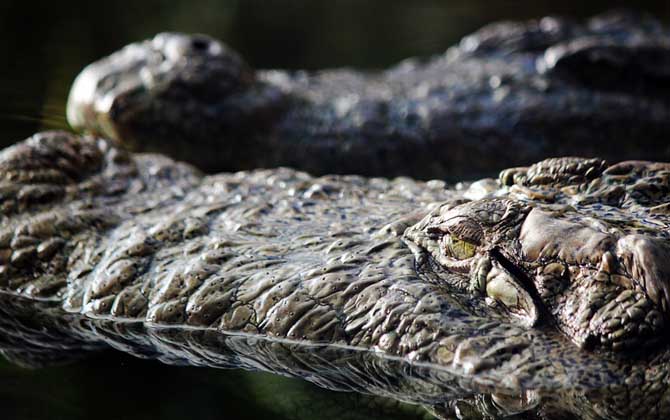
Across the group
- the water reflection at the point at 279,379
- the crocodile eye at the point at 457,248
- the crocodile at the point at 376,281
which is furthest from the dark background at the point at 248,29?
the crocodile eye at the point at 457,248

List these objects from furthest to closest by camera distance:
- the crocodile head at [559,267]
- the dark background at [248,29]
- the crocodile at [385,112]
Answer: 1. the dark background at [248,29]
2. the crocodile at [385,112]
3. the crocodile head at [559,267]

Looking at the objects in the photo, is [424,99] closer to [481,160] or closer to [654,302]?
[481,160]

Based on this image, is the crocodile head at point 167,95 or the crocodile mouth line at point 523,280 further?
the crocodile head at point 167,95

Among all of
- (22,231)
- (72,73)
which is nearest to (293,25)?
(72,73)

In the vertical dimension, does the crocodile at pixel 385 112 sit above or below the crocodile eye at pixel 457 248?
below

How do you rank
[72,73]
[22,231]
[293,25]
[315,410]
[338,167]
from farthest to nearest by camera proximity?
[293,25], [72,73], [338,167], [22,231], [315,410]

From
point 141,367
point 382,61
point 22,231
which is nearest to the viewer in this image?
point 141,367

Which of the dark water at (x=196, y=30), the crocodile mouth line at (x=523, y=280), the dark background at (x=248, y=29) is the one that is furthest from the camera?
the dark background at (x=248, y=29)

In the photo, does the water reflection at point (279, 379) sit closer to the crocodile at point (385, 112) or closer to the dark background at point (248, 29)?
the crocodile at point (385, 112)
